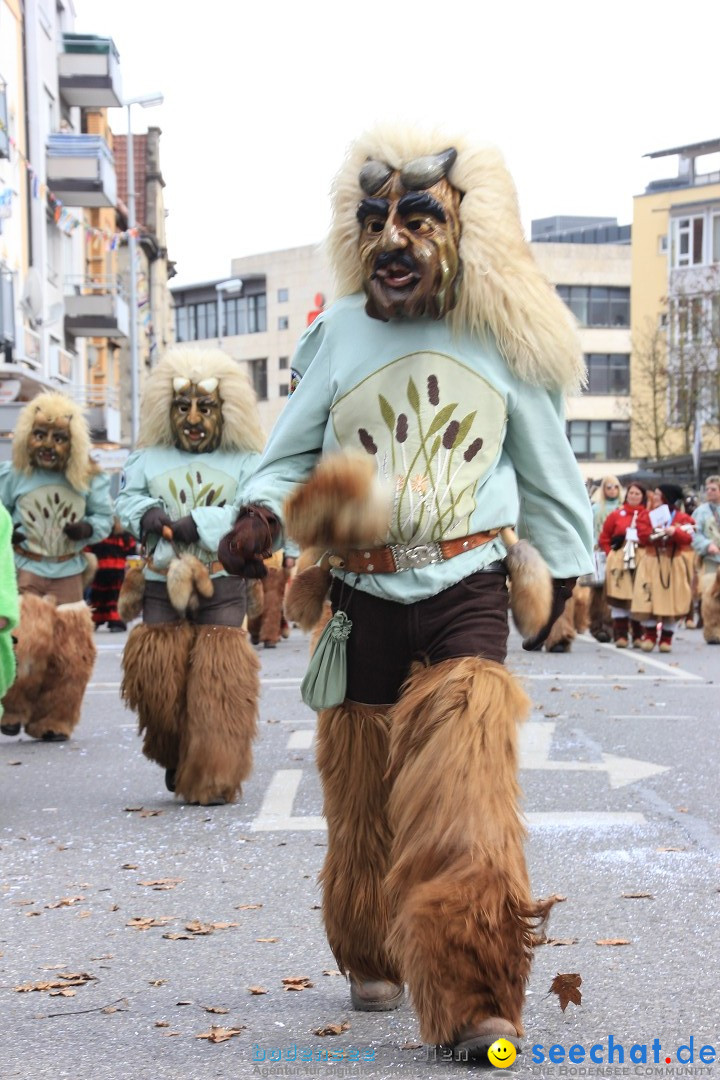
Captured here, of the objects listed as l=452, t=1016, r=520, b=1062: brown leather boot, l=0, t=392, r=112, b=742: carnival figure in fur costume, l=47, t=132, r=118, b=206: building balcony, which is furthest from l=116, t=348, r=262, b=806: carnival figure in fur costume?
l=47, t=132, r=118, b=206: building balcony

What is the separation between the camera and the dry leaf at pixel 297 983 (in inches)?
194

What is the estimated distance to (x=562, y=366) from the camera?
4.66m

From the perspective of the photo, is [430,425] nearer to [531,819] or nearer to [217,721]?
[531,819]

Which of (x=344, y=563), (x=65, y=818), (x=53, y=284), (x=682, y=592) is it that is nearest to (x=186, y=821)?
(x=65, y=818)

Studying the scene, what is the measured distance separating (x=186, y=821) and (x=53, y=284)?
3503cm

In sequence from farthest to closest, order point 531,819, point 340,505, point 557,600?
point 531,819 → point 557,600 → point 340,505

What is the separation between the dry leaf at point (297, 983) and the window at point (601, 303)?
79.6m

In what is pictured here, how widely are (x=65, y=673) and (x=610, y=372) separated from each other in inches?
2890

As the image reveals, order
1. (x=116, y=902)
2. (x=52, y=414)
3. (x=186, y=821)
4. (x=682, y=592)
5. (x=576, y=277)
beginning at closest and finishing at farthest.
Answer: (x=116, y=902) < (x=186, y=821) < (x=52, y=414) < (x=682, y=592) < (x=576, y=277)

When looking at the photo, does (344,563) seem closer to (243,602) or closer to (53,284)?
(243,602)

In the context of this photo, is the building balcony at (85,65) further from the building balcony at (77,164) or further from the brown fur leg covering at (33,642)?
the brown fur leg covering at (33,642)

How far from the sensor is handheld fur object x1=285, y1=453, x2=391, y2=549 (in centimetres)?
420

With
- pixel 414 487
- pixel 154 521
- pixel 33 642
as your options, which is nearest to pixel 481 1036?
pixel 414 487

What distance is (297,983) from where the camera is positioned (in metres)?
4.96
